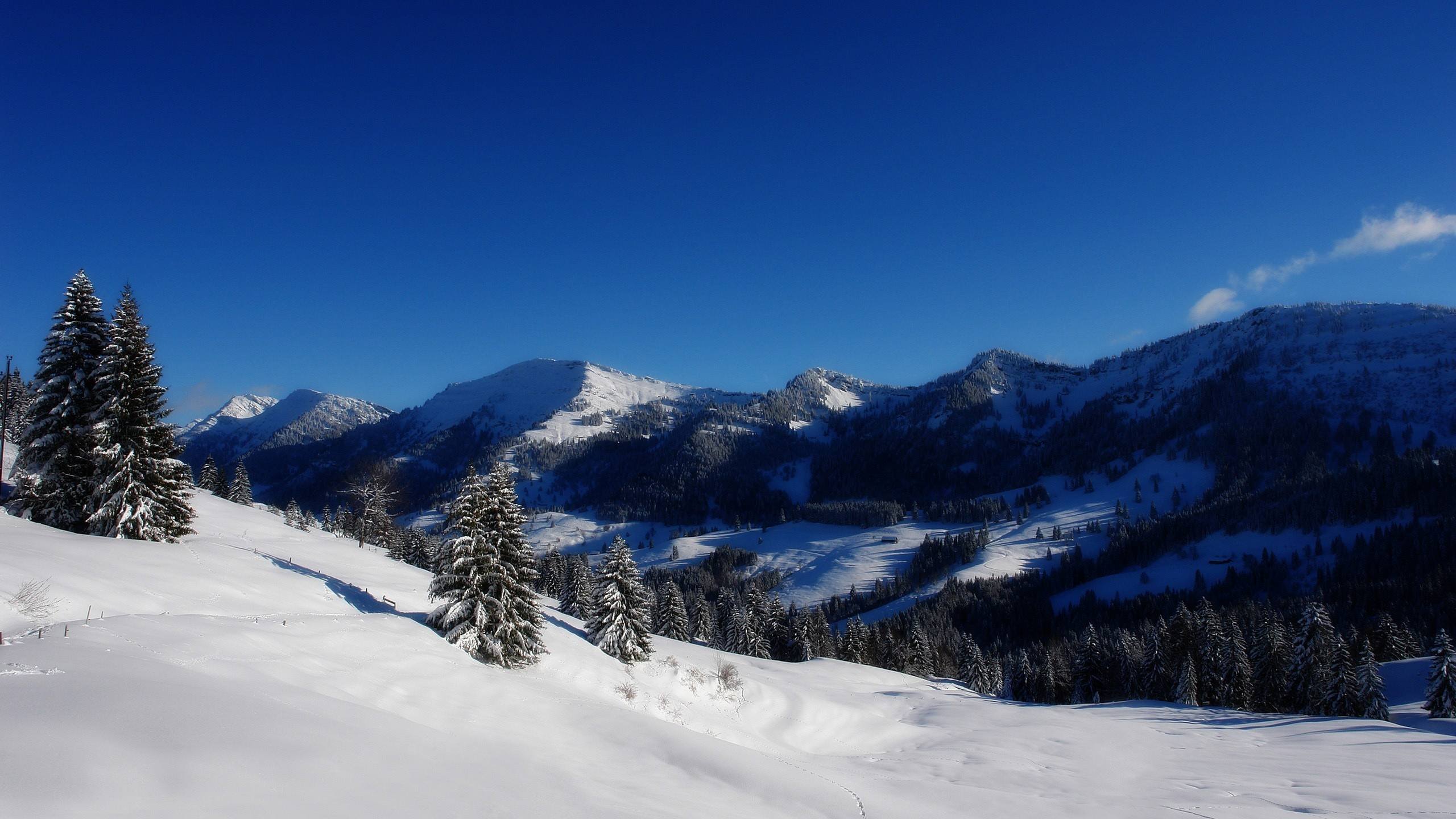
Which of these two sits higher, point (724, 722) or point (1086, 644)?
point (724, 722)

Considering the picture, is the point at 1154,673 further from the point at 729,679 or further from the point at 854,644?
the point at 729,679

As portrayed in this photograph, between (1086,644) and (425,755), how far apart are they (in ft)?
273

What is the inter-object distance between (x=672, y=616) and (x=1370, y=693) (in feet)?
192

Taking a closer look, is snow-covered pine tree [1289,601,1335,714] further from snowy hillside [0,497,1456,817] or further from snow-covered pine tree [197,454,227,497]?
snow-covered pine tree [197,454,227,497]

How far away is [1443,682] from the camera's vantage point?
43.6 m

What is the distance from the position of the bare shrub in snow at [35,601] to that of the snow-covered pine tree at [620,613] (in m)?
24.9

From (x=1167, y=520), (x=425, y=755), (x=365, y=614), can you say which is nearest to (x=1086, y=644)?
(x=365, y=614)

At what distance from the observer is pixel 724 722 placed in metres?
31.0

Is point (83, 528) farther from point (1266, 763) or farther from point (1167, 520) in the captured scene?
point (1167, 520)

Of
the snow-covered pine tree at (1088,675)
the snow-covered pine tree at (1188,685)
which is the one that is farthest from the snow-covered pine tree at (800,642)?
the snow-covered pine tree at (1188,685)

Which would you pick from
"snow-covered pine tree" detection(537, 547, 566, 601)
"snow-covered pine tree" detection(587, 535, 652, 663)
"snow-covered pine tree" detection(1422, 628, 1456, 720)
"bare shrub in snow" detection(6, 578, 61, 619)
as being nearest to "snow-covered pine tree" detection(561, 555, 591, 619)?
"snow-covered pine tree" detection(537, 547, 566, 601)

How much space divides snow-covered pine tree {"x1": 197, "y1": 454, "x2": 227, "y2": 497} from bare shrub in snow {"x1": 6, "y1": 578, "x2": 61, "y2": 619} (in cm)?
8414

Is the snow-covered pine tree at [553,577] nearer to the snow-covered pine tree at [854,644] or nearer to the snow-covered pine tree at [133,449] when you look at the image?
the snow-covered pine tree at [854,644]

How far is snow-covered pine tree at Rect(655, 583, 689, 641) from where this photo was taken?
70625 millimetres
